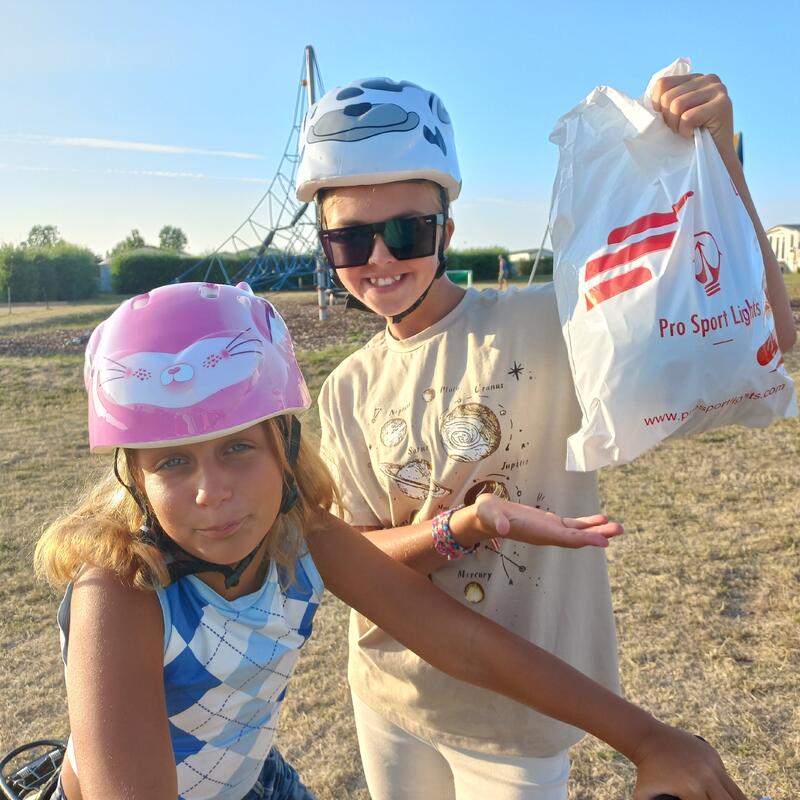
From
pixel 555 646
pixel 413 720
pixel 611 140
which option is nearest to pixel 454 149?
pixel 611 140

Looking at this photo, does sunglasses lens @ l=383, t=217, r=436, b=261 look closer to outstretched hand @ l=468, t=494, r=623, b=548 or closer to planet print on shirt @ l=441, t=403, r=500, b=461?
planet print on shirt @ l=441, t=403, r=500, b=461

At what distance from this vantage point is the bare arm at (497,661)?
5.15ft

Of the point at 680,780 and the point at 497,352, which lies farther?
the point at 497,352

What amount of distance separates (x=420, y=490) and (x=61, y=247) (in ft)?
148

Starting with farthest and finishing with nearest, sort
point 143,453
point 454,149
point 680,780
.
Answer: point 454,149
point 143,453
point 680,780

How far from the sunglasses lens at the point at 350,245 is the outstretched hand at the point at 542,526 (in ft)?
2.44

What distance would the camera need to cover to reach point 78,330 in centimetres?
1916

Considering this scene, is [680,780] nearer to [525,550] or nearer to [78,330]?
→ [525,550]

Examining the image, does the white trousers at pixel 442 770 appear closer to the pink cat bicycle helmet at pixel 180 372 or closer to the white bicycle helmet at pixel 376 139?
the pink cat bicycle helmet at pixel 180 372

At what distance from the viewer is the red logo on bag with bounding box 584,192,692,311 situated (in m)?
1.85

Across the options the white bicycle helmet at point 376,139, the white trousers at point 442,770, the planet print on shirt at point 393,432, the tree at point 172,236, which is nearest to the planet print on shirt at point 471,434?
the planet print on shirt at point 393,432

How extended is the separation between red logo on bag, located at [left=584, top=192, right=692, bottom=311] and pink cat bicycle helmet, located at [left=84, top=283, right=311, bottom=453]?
2.60 feet

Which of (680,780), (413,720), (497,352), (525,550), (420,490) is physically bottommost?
(413,720)

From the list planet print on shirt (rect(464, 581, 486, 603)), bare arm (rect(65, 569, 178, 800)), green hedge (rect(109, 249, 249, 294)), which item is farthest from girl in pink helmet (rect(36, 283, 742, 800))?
green hedge (rect(109, 249, 249, 294))
